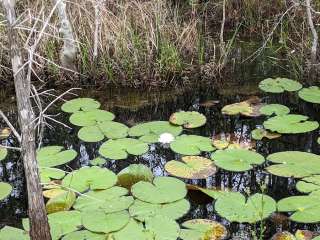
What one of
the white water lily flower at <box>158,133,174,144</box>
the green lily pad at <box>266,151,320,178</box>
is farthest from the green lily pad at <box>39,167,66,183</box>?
the green lily pad at <box>266,151,320,178</box>

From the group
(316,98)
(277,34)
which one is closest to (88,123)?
(316,98)

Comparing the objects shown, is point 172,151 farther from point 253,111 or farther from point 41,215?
point 41,215

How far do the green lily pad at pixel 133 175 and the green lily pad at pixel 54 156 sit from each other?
45 cm

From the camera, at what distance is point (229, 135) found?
3998 mm

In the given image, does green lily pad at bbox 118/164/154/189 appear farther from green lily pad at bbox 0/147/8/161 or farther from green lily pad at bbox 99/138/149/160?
green lily pad at bbox 0/147/8/161

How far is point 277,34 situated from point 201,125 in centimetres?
203

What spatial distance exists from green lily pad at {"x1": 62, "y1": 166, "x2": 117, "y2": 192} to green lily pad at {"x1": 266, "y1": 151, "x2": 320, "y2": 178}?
3.50 feet

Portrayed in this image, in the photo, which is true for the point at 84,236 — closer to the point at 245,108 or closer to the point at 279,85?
the point at 245,108

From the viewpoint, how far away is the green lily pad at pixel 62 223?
2.87m

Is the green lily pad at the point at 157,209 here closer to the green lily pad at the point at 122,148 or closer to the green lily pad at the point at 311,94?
the green lily pad at the point at 122,148

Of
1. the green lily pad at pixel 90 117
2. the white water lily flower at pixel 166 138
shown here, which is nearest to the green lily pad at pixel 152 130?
the white water lily flower at pixel 166 138

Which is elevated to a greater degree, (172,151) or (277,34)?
(277,34)

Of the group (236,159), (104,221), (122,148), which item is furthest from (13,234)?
(236,159)

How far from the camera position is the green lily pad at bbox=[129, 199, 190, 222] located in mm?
3006
